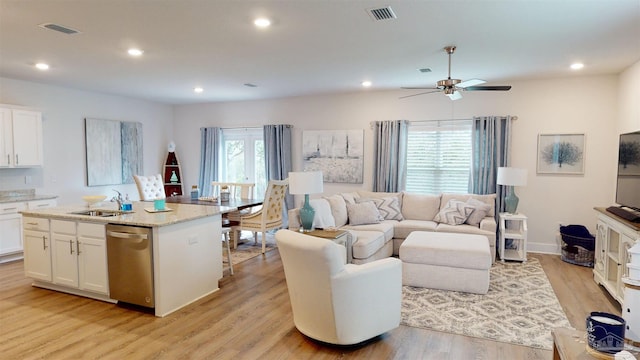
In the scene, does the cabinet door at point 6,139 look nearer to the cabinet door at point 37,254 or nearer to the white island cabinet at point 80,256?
the cabinet door at point 37,254

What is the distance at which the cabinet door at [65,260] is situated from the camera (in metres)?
3.88

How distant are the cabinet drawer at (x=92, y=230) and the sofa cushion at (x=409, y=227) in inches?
146

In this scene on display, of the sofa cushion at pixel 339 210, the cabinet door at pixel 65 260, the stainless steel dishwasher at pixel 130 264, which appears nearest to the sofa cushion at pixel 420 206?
the sofa cushion at pixel 339 210

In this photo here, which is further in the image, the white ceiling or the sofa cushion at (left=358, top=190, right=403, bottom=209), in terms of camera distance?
the sofa cushion at (left=358, top=190, right=403, bottom=209)

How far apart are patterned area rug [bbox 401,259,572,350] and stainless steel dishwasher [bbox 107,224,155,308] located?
2372mm

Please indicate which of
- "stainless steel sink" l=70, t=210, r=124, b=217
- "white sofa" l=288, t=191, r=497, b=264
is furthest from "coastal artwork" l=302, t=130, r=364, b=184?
"stainless steel sink" l=70, t=210, r=124, b=217

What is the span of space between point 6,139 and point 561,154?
8.01 metres

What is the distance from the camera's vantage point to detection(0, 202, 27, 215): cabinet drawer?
16.6 ft

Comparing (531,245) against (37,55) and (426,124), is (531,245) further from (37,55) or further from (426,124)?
(37,55)

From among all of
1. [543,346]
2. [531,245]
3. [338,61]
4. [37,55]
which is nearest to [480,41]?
[338,61]

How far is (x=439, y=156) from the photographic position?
249 inches

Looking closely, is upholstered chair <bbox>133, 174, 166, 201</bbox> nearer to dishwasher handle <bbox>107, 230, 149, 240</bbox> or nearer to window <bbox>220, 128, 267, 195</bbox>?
window <bbox>220, 128, 267, 195</bbox>

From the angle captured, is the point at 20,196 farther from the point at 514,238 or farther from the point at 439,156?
the point at 514,238

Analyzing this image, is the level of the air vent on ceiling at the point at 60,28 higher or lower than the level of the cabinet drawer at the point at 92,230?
higher
